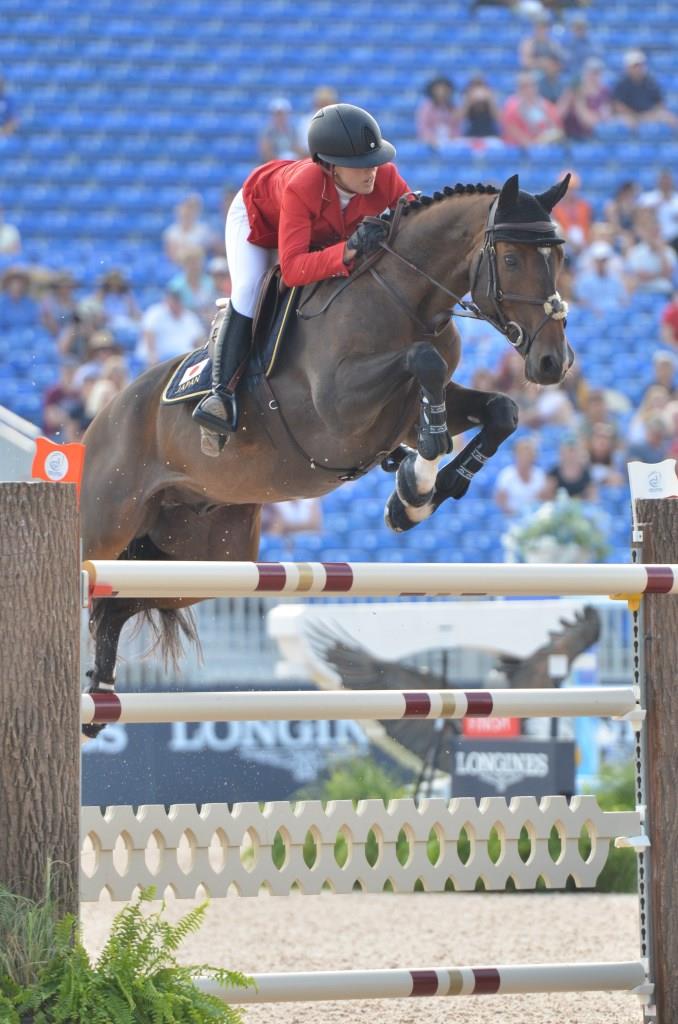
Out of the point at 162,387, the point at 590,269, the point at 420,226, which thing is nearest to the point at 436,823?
the point at 420,226

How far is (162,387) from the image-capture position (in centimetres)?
556

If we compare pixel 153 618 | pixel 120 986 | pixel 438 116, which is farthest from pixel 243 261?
pixel 438 116

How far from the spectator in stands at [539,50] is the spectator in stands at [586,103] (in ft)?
1.04

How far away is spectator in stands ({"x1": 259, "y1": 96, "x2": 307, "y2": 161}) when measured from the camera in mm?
14148

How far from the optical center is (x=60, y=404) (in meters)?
11.8

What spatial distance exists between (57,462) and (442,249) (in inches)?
83.1

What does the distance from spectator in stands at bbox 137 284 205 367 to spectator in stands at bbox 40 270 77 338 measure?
701 millimetres

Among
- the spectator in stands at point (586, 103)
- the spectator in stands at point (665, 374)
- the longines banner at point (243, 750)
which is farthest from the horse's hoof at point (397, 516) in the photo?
the spectator in stands at point (586, 103)

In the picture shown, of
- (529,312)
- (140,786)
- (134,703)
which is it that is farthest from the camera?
(140,786)

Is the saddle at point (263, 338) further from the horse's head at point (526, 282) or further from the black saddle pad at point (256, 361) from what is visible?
the horse's head at point (526, 282)

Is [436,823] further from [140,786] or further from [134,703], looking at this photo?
[140,786]

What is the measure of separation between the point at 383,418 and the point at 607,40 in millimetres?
12344

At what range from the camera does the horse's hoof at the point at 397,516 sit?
15.7 feet

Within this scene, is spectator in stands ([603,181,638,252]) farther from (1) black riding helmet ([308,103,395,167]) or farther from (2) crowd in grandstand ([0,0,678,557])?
(1) black riding helmet ([308,103,395,167])
